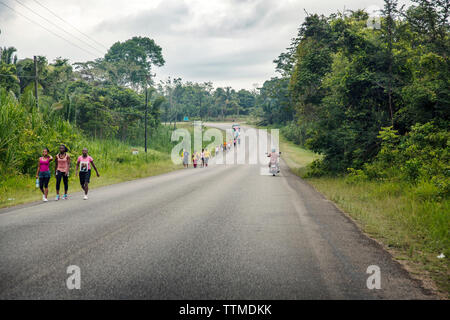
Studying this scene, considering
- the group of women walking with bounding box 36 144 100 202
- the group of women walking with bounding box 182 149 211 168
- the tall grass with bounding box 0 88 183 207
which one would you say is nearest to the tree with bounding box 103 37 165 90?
the group of women walking with bounding box 182 149 211 168

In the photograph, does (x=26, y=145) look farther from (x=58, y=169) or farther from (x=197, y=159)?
(x=197, y=159)

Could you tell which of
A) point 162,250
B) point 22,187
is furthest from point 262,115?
point 162,250

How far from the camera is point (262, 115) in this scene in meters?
103

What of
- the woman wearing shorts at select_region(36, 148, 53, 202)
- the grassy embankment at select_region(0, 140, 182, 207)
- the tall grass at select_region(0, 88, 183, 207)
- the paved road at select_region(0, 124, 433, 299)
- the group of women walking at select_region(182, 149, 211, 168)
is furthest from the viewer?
the group of women walking at select_region(182, 149, 211, 168)

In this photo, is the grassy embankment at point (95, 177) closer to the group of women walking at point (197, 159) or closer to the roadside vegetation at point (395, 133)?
the group of women walking at point (197, 159)

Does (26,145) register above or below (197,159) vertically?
above

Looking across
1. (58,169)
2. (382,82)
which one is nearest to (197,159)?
(382,82)

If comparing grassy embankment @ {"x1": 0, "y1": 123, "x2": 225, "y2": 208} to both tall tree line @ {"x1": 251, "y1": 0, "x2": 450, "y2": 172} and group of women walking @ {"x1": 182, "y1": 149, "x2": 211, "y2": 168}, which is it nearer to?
group of women walking @ {"x1": 182, "y1": 149, "x2": 211, "y2": 168}

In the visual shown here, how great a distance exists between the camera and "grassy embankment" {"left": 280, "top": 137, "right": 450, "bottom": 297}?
5266 millimetres

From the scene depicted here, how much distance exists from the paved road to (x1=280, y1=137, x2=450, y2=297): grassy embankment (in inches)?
14.4

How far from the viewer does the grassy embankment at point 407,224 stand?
17.3 feet

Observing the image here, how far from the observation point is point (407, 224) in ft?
25.5

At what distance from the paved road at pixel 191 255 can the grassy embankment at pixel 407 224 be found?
1.20 feet

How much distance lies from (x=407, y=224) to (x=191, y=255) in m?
5.12
